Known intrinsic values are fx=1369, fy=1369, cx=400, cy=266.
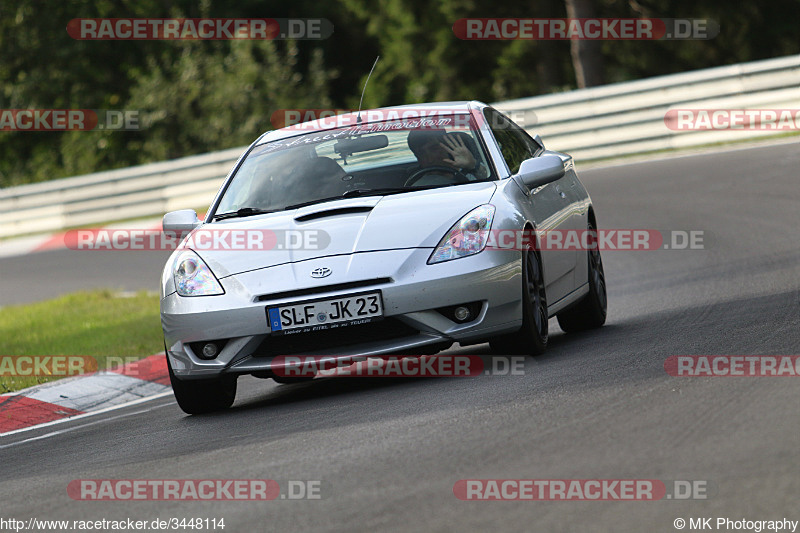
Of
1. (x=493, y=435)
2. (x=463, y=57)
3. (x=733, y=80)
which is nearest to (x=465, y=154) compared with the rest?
(x=493, y=435)

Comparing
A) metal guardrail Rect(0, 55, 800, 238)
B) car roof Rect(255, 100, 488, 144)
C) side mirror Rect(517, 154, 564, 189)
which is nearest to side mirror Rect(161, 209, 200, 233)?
car roof Rect(255, 100, 488, 144)

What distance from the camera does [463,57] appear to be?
39125 millimetres

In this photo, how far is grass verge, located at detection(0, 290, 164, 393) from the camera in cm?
1088

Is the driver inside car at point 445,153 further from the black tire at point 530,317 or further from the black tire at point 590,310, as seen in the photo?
the black tire at point 590,310

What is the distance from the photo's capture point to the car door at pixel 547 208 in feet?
25.7

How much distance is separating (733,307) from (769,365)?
2499mm

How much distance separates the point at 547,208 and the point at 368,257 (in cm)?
160

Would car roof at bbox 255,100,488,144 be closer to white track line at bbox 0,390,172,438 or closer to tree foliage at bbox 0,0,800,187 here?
white track line at bbox 0,390,172,438

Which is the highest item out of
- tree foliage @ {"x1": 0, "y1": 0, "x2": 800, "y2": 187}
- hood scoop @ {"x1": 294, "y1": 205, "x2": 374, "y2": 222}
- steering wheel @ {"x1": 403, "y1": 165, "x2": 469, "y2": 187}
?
steering wheel @ {"x1": 403, "y1": 165, "x2": 469, "y2": 187}

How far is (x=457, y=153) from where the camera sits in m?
8.05

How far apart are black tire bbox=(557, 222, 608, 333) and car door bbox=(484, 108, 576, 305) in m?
0.46

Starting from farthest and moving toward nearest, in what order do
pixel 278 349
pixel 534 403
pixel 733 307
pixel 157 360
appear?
1. pixel 157 360
2. pixel 733 307
3. pixel 278 349
4. pixel 534 403

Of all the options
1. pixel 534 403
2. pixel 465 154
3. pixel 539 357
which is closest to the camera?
pixel 534 403

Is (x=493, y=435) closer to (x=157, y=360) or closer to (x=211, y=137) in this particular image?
(x=157, y=360)
